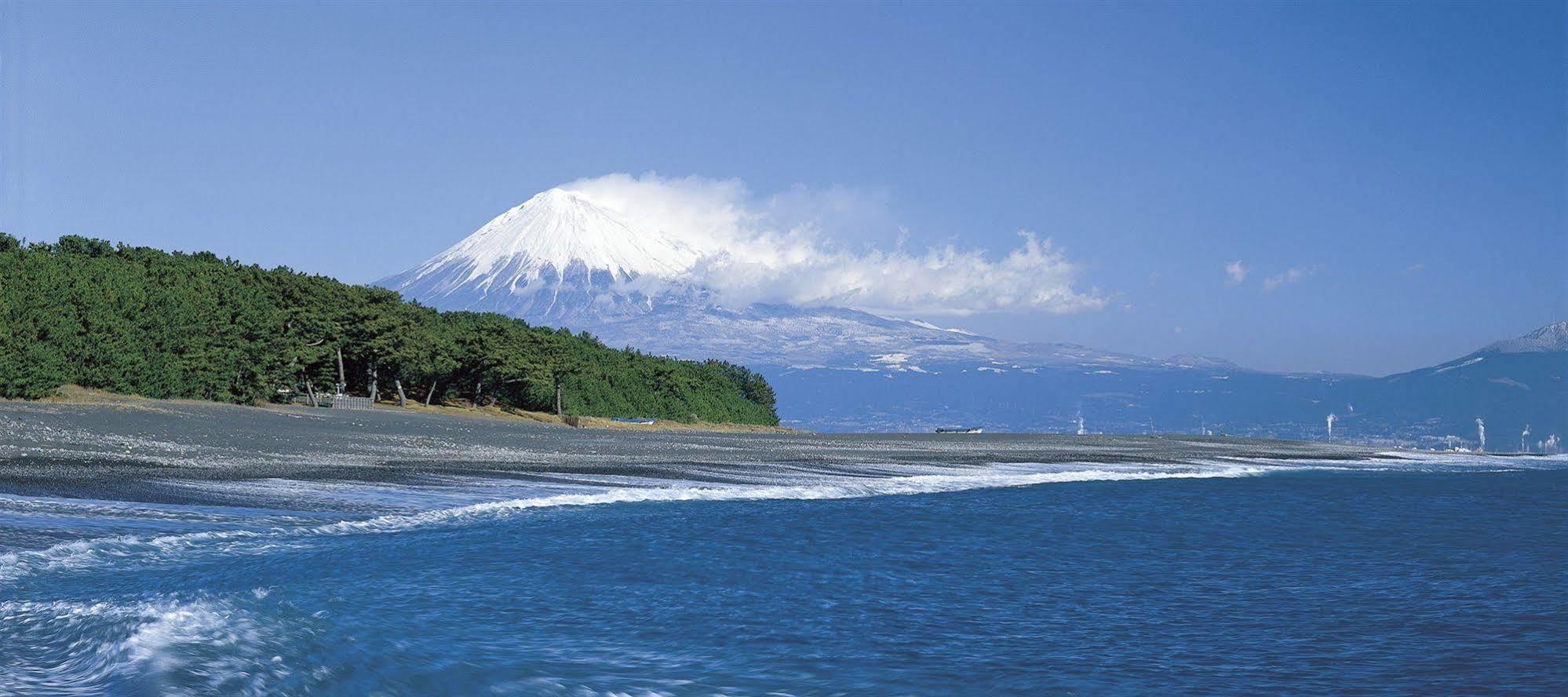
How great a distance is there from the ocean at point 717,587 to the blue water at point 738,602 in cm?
5

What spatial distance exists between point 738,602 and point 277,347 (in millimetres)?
56860

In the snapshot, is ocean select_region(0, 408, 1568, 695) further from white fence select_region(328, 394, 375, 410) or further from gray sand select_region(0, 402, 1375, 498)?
white fence select_region(328, 394, 375, 410)

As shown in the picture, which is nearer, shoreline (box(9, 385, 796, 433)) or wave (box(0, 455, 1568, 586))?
wave (box(0, 455, 1568, 586))

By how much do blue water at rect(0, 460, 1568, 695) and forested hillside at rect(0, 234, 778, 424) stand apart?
102ft

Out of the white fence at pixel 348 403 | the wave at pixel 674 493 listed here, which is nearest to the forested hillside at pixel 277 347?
the white fence at pixel 348 403

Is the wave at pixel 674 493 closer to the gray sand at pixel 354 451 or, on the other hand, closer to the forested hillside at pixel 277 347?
the gray sand at pixel 354 451

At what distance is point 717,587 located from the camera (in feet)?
47.5

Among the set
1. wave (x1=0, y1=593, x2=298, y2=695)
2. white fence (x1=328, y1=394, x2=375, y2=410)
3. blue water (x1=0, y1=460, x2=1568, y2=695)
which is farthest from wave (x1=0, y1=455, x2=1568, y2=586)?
white fence (x1=328, y1=394, x2=375, y2=410)

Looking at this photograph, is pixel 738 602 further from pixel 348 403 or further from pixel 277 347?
pixel 348 403

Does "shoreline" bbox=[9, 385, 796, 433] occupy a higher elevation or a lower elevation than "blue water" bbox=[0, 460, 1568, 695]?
higher

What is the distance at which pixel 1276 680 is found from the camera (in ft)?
33.2

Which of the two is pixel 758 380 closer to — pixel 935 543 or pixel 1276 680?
pixel 935 543

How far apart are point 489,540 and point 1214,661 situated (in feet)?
35.2

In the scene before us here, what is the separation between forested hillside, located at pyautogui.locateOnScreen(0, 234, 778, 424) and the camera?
4850 cm
